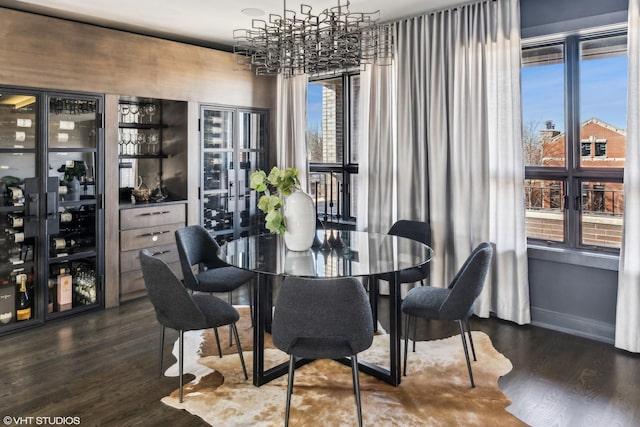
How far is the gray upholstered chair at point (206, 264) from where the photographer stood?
11.0ft

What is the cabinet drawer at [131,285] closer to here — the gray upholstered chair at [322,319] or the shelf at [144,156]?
the shelf at [144,156]

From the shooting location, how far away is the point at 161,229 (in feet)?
15.6

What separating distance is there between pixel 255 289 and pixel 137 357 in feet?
3.71

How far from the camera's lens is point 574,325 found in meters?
3.66

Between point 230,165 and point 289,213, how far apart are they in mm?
2519

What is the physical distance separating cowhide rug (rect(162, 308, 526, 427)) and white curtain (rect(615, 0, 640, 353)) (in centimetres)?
95

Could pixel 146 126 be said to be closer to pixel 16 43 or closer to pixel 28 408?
pixel 16 43

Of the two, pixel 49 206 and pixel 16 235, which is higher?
pixel 49 206

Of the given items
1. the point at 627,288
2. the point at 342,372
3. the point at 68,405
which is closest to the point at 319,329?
the point at 342,372

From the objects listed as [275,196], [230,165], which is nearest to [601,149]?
[275,196]

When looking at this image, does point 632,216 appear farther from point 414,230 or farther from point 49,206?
point 49,206

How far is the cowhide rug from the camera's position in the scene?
244cm

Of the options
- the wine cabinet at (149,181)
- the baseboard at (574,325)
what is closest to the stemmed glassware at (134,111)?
the wine cabinet at (149,181)

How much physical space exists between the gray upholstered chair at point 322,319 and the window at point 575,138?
239cm
